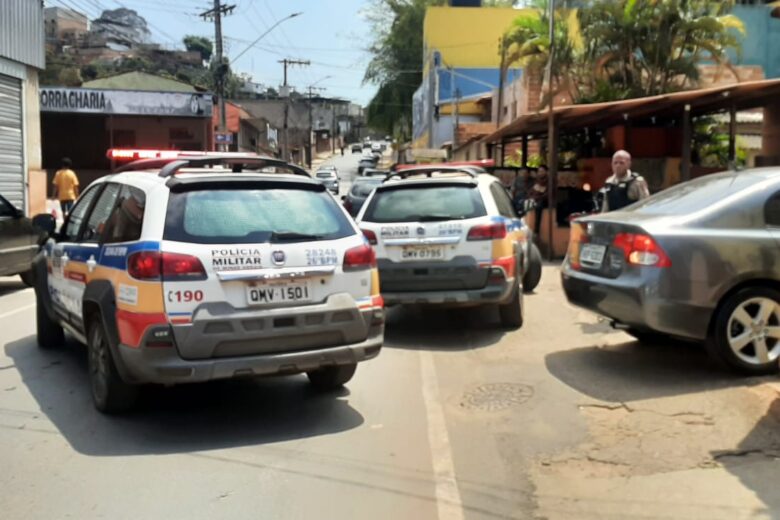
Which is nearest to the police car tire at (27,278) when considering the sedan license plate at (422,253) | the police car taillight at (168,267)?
the sedan license plate at (422,253)

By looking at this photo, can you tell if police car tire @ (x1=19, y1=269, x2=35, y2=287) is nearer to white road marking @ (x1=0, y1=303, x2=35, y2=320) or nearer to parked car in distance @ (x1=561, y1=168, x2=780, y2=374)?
white road marking @ (x1=0, y1=303, x2=35, y2=320)

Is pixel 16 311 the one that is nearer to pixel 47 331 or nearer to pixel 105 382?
pixel 47 331

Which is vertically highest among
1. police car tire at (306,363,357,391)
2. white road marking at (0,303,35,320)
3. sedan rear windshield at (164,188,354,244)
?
sedan rear windshield at (164,188,354,244)

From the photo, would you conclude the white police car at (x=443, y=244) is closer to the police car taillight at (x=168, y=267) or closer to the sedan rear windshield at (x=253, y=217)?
the sedan rear windshield at (x=253, y=217)

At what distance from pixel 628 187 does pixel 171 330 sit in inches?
208

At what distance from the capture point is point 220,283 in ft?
16.7

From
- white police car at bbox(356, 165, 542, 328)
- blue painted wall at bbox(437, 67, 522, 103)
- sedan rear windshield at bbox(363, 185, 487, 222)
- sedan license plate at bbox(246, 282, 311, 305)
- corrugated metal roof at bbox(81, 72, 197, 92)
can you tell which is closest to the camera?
sedan license plate at bbox(246, 282, 311, 305)

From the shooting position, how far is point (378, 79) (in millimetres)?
64438

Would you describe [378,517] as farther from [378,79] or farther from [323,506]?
[378,79]

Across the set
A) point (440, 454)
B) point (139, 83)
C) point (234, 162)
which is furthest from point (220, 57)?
point (440, 454)

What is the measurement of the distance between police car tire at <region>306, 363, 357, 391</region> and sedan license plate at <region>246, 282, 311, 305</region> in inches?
41.3

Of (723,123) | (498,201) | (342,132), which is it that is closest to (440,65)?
(723,123)

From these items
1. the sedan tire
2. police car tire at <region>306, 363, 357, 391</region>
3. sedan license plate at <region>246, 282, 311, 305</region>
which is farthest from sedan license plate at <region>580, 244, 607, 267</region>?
sedan license plate at <region>246, 282, 311, 305</region>

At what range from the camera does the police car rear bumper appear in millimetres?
5027
